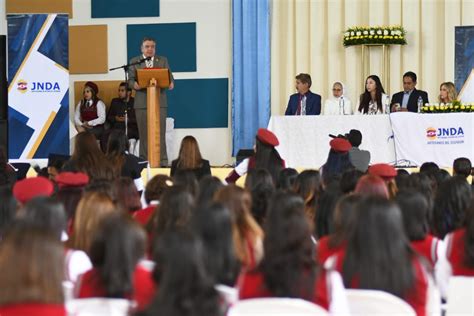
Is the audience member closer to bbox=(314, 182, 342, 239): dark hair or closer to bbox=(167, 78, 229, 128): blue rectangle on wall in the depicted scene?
bbox=(167, 78, 229, 128): blue rectangle on wall

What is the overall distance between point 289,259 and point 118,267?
0.51 metres

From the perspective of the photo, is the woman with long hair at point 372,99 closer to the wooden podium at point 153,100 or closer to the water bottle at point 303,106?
the water bottle at point 303,106

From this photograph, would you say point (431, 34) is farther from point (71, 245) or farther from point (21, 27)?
point (71, 245)

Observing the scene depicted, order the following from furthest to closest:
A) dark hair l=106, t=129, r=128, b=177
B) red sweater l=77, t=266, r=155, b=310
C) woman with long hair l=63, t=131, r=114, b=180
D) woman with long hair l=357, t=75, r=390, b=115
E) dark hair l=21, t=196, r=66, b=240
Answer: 1. woman with long hair l=357, t=75, r=390, b=115
2. dark hair l=106, t=129, r=128, b=177
3. woman with long hair l=63, t=131, r=114, b=180
4. dark hair l=21, t=196, r=66, b=240
5. red sweater l=77, t=266, r=155, b=310

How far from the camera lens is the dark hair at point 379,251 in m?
2.92

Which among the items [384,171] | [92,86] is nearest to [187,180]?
[384,171]

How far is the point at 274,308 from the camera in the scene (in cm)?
263

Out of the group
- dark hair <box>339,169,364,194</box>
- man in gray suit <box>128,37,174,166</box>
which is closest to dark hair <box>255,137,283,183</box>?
dark hair <box>339,169,364,194</box>

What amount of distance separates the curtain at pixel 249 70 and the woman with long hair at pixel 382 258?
35.1 feet

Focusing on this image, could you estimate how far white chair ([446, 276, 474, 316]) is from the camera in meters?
3.41

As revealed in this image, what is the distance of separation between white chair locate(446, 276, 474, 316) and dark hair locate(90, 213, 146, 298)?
1224 millimetres

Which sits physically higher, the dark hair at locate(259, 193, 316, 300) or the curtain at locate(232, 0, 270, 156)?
the curtain at locate(232, 0, 270, 156)

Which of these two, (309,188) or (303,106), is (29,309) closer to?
(309,188)

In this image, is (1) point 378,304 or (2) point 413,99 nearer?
(1) point 378,304
